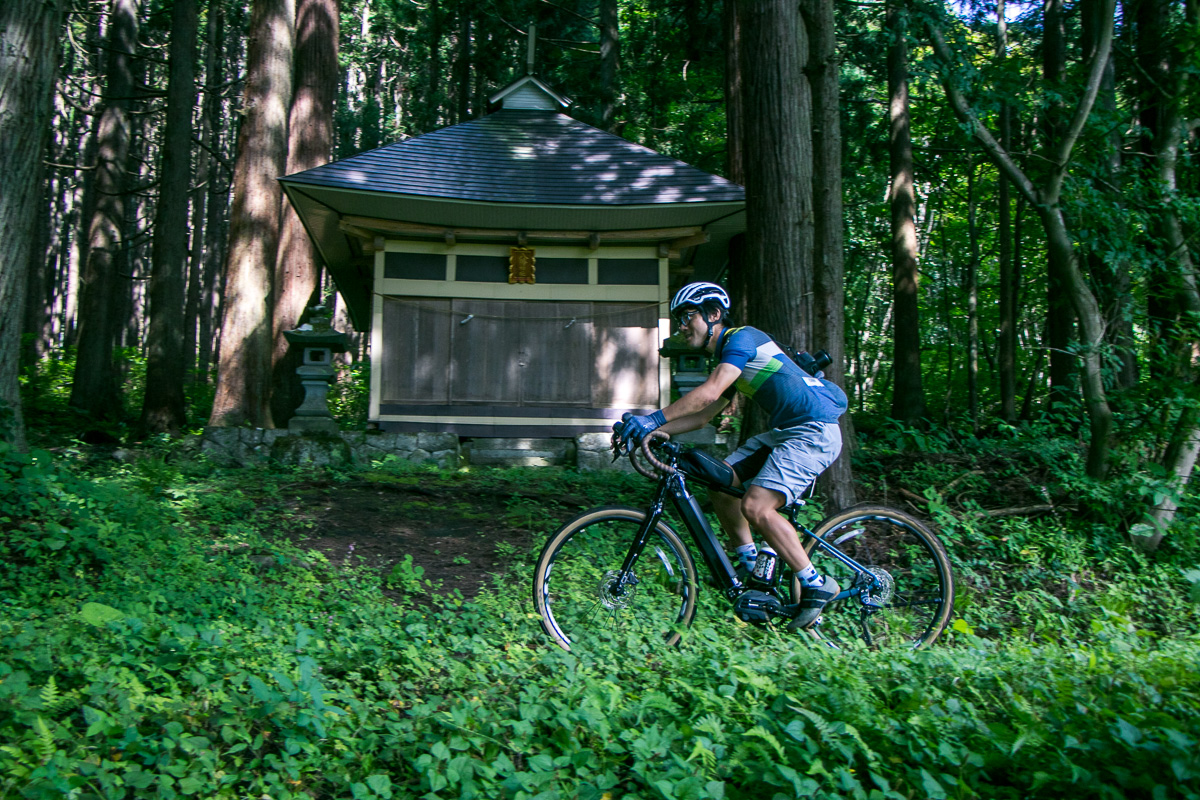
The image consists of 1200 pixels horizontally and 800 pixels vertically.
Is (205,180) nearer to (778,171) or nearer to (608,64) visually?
(608,64)

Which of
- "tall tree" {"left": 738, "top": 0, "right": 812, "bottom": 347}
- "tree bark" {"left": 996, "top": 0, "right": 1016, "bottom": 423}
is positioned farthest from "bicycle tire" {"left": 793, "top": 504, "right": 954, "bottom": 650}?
"tree bark" {"left": 996, "top": 0, "right": 1016, "bottom": 423}

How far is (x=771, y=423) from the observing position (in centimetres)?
464

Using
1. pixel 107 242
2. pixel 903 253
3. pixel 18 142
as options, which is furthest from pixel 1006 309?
pixel 107 242

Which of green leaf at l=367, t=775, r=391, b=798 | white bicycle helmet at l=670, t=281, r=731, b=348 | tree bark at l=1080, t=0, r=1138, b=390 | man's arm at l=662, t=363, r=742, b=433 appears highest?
tree bark at l=1080, t=0, r=1138, b=390

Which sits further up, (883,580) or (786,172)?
(786,172)

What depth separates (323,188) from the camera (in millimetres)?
10906

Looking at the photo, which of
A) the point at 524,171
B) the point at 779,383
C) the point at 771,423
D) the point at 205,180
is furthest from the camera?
the point at 205,180

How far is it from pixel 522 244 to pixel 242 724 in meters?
9.93

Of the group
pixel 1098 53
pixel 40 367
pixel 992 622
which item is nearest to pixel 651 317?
pixel 1098 53

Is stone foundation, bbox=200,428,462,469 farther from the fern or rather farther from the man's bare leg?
the fern

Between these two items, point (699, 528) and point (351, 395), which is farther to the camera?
point (351, 395)

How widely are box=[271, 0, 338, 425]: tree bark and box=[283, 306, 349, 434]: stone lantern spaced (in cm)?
259

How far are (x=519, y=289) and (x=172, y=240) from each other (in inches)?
258

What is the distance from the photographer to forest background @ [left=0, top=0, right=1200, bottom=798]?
311cm
